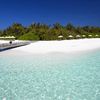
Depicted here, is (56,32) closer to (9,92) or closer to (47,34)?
(47,34)

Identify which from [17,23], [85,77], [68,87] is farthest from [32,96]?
[17,23]

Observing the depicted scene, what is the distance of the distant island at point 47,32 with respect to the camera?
7181 cm

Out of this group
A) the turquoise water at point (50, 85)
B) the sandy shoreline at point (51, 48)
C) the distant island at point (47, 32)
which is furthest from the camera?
the distant island at point (47, 32)

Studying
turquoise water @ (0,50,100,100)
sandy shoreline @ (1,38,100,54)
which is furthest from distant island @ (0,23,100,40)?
turquoise water @ (0,50,100,100)

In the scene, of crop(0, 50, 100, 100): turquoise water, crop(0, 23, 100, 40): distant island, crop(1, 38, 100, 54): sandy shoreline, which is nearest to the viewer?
crop(0, 50, 100, 100): turquoise water

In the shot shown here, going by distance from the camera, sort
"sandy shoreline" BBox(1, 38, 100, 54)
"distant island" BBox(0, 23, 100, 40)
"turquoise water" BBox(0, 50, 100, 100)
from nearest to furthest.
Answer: "turquoise water" BBox(0, 50, 100, 100), "sandy shoreline" BBox(1, 38, 100, 54), "distant island" BBox(0, 23, 100, 40)

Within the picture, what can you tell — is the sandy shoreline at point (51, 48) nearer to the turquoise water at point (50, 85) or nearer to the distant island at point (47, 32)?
the turquoise water at point (50, 85)

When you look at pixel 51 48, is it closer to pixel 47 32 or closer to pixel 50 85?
pixel 50 85

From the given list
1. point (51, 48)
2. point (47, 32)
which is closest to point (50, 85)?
point (51, 48)

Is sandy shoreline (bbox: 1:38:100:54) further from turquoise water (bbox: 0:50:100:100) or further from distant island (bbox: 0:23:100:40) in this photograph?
distant island (bbox: 0:23:100:40)

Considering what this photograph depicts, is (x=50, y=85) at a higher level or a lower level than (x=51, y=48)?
lower

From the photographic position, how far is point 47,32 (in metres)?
73.0

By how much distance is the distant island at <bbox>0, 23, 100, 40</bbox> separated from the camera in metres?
71.8

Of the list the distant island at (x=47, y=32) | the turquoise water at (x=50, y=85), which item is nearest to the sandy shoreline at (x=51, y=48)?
the turquoise water at (x=50, y=85)
